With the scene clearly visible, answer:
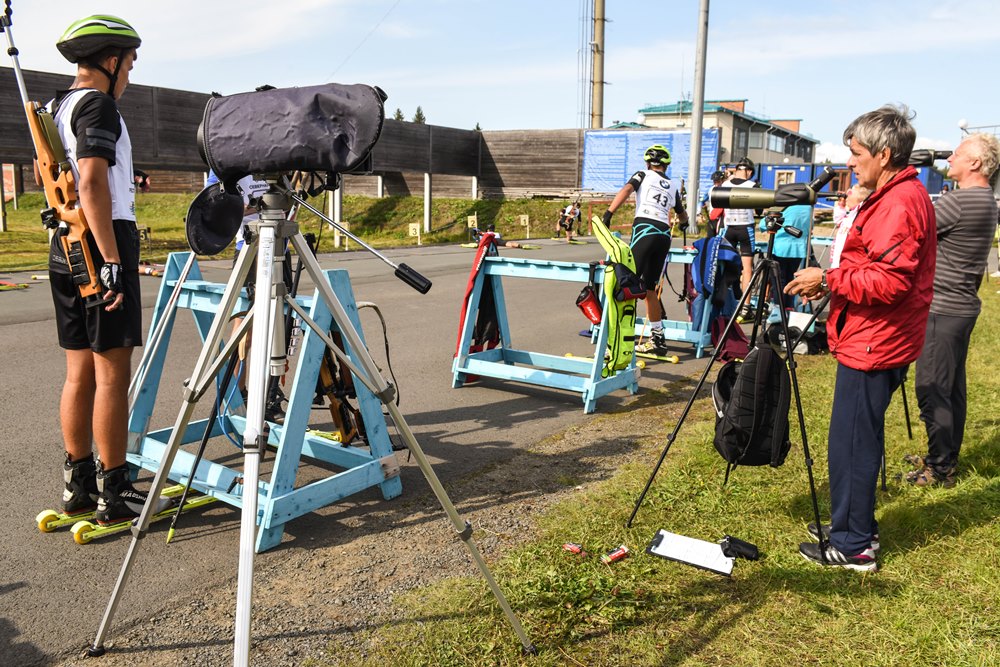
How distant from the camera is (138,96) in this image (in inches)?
762

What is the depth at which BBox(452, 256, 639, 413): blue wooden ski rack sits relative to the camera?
20.5 feet

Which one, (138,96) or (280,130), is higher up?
(138,96)

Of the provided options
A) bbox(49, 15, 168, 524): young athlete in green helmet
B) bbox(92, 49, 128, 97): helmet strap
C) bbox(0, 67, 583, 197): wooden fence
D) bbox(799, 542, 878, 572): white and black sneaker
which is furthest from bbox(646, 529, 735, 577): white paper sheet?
bbox(0, 67, 583, 197): wooden fence

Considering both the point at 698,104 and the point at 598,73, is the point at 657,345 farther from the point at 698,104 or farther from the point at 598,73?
the point at 598,73

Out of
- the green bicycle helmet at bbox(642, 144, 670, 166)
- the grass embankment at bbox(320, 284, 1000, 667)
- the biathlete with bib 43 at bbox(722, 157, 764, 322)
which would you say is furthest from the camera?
the biathlete with bib 43 at bbox(722, 157, 764, 322)

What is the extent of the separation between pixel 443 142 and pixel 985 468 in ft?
89.8

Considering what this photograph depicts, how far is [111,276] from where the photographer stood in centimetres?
365

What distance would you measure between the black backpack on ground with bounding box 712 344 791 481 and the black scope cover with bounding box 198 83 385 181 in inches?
86.4

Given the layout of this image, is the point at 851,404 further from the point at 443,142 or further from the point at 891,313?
the point at 443,142

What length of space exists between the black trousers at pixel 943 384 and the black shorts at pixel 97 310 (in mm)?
4456

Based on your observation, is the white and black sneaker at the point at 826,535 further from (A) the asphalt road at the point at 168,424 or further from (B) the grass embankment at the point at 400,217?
(B) the grass embankment at the point at 400,217

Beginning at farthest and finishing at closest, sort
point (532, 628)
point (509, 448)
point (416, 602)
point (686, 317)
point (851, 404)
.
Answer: point (686, 317)
point (509, 448)
point (851, 404)
point (416, 602)
point (532, 628)

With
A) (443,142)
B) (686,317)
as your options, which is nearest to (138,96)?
(443,142)

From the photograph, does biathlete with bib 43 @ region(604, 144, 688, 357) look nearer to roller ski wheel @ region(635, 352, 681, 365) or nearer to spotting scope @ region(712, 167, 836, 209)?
roller ski wheel @ region(635, 352, 681, 365)
